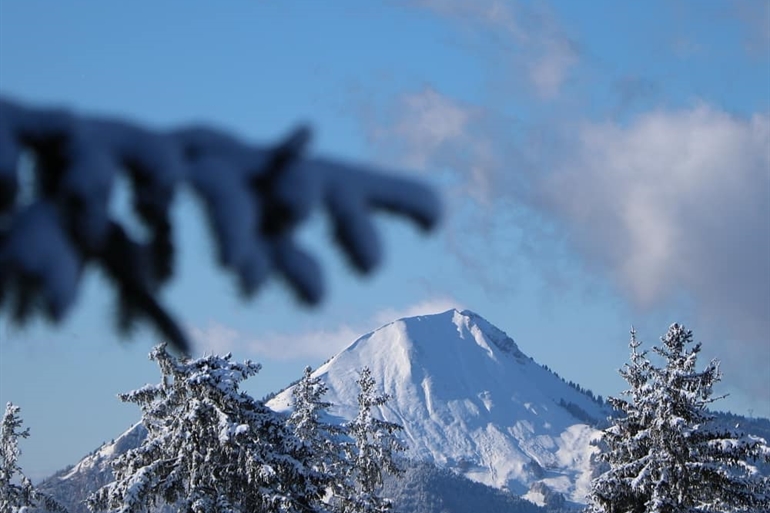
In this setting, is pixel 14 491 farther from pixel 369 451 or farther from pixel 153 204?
pixel 153 204

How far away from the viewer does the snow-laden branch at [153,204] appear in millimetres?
1798

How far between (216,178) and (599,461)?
2405cm

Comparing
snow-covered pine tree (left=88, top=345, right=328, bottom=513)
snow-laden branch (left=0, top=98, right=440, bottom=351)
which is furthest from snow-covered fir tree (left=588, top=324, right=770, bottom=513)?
snow-laden branch (left=0, top=98, right=440, bottom=351)

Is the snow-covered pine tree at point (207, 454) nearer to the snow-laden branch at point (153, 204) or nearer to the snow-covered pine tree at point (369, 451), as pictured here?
the snow-covered pine tree at point (369, 451)

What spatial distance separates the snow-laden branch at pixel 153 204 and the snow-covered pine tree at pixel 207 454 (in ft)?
54.3

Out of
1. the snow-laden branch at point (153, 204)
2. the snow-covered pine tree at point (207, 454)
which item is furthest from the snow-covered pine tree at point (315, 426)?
the snow-laden branch at point (153, 204)

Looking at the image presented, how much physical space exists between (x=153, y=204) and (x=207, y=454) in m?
17.4

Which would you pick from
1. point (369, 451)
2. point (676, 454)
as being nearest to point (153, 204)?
point (676, 454)

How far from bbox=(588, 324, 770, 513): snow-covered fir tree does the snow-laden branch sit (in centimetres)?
2059

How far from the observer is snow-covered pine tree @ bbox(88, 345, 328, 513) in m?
18.3

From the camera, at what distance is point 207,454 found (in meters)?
18.7

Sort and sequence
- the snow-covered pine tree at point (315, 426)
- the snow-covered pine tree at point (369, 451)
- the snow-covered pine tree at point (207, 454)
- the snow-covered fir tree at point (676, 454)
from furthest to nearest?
the snow-covered pine tree at point (369, 451), the snow-covered pine tree at point (315, 426), the snow-covered fir tree at point (676, 454), the snow-covered pine tree at point (207, 454)

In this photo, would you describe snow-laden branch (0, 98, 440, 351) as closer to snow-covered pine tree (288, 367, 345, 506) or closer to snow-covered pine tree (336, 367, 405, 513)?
snow-covered pine tree (288, 367, 345, 506)

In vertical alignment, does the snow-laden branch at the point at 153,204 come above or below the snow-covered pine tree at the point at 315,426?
below
